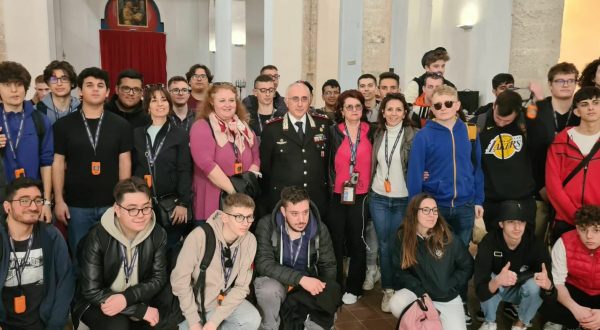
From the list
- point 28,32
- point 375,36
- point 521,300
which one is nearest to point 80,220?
point 521,300

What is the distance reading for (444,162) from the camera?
3.63 m

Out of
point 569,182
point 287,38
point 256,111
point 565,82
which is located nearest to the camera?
point 569,182

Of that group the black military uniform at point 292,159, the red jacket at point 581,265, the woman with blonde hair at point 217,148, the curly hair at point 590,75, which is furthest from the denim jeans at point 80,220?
the curly hair at point 590,75

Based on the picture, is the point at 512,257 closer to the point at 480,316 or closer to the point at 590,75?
the point at 480,316

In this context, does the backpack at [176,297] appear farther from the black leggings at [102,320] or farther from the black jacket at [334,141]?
the black jacket at [334,141]

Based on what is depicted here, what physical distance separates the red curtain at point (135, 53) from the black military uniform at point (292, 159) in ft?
48.4

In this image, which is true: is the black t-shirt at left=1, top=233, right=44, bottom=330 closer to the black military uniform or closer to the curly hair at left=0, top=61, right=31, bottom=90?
the curly hair at left=0, top=61, right=31, bottom=90

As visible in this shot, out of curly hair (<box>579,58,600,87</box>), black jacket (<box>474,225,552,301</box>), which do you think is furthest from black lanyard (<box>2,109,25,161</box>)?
curly hair (<box>579,58,600,87</box>)

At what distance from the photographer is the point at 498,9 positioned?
22.4 feet

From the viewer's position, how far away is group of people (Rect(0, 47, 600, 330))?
10.1 feet

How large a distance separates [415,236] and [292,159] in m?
1.12

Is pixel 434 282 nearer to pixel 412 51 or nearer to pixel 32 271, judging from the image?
pixel 32 271

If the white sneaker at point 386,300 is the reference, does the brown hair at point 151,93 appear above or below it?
above

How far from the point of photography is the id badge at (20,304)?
295 centimetres
